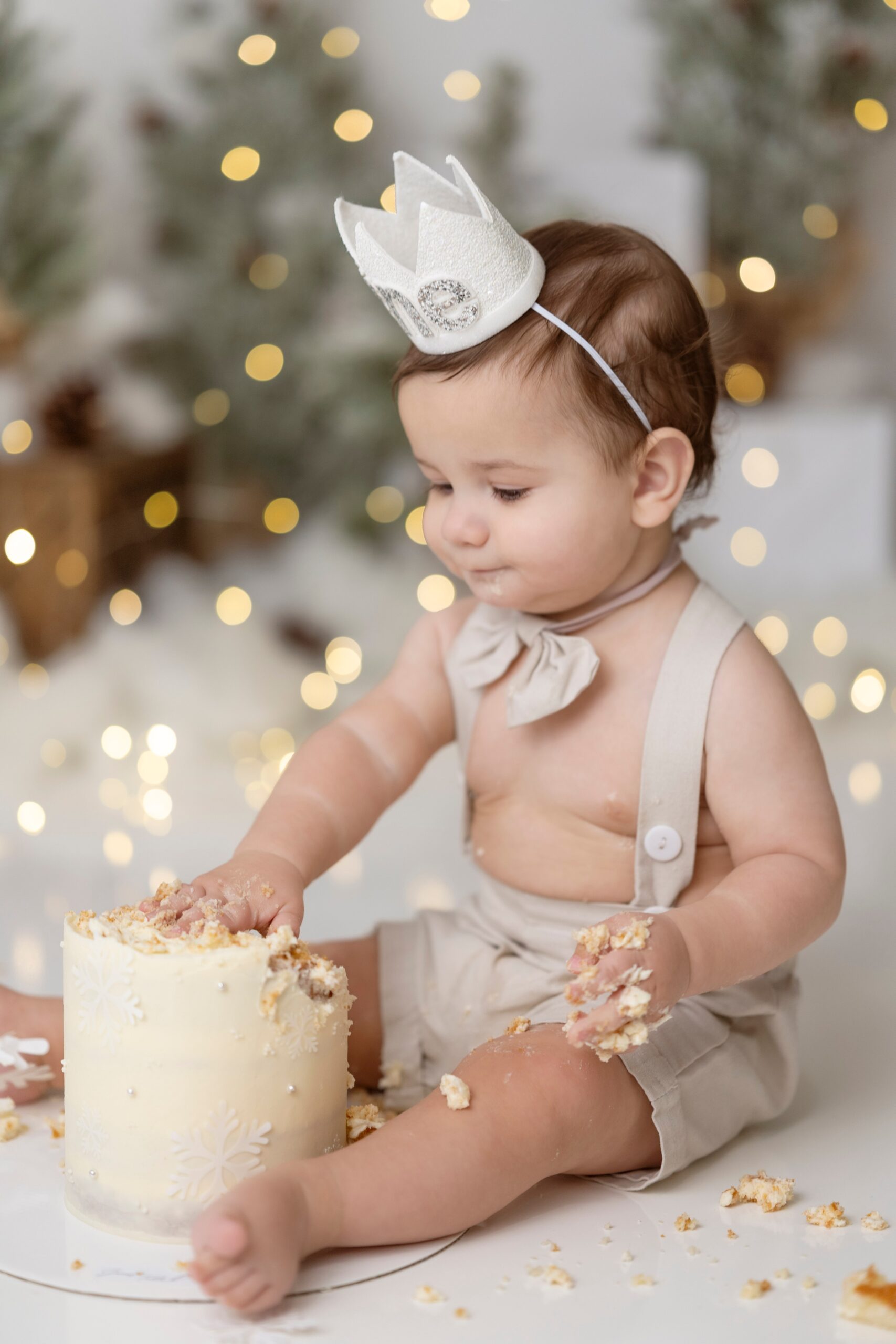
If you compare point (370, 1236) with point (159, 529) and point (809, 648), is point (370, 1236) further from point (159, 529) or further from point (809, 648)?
point (159, 529)

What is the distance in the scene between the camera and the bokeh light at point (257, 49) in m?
2.64

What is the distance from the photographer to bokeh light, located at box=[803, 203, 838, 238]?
125 inches

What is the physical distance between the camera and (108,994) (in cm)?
86

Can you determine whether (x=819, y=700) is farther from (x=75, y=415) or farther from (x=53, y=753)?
(x=75, y=415)

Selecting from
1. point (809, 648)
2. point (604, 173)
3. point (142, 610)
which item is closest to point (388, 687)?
point (809, 648)

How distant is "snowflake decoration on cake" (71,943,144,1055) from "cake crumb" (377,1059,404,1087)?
32 centimetres

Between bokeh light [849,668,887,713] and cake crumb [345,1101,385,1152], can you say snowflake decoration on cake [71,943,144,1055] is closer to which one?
cake crumb [345,1101,385,1152]

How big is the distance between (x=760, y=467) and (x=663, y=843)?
2.10m

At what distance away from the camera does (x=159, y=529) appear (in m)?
2.93

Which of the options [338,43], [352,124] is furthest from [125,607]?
[338,43]

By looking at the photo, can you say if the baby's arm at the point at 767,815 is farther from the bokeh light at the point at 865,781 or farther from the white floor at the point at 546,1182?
the bokeh light at the point at 865,781

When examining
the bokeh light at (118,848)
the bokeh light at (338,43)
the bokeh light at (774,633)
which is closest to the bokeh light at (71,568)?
the bokeh light at (118,848)

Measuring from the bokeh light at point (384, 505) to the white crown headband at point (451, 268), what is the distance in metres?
1.70

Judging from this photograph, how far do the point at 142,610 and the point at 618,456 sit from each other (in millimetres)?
1718
